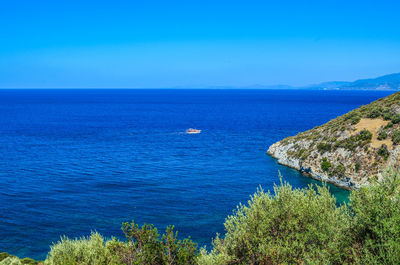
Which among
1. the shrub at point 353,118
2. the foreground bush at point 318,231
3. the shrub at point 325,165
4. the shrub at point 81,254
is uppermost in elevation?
the shrub at point 353,118

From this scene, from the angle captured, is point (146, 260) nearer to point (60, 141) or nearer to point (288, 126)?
point (60, 141)

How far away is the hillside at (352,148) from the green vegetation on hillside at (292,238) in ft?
109

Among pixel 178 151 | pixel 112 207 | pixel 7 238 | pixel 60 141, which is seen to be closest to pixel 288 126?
pixel 178 151

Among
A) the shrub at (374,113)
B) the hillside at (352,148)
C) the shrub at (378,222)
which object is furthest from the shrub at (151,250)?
the shrub at (374,113)

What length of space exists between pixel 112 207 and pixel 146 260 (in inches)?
1218

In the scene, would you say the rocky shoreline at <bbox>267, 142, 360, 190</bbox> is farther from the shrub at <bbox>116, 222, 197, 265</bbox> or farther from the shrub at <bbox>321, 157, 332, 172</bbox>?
the shrub at <bbox>116, 222, 197, 265</bbox>

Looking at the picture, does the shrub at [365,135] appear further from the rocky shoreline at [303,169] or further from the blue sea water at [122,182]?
the blue sea water at [122,182]

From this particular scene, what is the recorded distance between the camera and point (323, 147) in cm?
7044

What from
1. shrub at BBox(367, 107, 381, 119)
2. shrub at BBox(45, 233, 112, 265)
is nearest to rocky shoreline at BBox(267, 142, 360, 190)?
shrub at BBox(367, 107, 381, 119)

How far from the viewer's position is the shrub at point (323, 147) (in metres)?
69.3

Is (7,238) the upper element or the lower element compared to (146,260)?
lower

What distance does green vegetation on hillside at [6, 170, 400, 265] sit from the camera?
19.2 m

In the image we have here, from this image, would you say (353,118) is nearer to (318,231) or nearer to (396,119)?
(396,119)

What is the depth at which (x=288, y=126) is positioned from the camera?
145250mm
